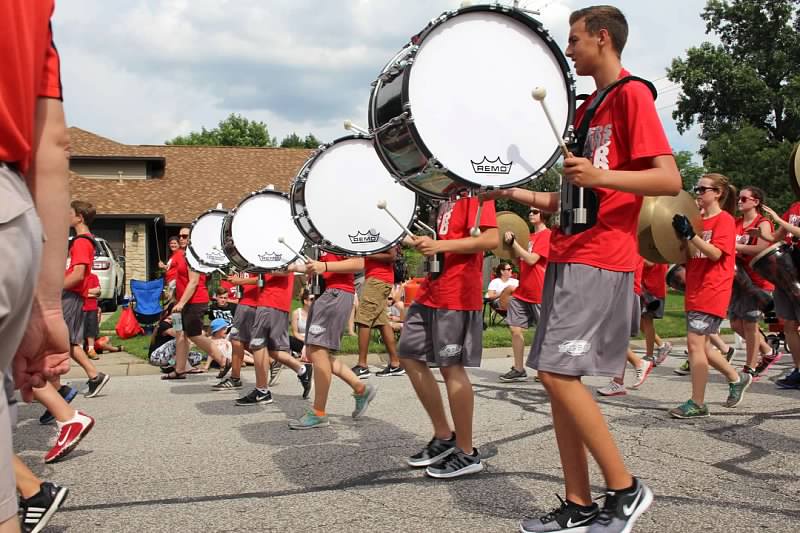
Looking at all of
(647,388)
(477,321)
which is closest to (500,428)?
(477,321)

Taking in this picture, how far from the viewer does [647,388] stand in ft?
26.4

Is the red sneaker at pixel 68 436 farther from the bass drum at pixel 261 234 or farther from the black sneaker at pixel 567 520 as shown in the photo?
the black sneaker at pixel 567 520

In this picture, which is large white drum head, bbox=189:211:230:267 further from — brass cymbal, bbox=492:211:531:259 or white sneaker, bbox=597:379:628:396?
white sneaker, bbox=597:379:628:396

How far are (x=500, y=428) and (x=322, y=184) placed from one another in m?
2.24

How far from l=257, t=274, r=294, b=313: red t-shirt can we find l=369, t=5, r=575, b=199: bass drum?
423 cm

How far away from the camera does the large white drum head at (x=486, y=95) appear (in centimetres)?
349

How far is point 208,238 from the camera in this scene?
30.1 ft

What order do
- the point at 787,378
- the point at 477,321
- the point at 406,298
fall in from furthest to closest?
the point at 406,298 → the point at 787,378 → the point at 477,321

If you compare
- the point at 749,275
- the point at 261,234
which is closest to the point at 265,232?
the point at 261,234

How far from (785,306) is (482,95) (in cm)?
550

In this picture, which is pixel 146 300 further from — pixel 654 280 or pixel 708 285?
pixel 708 285

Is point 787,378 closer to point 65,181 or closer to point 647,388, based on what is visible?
point 647,388

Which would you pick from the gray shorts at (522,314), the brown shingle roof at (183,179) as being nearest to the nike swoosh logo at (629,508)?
the gray shorts at (522,314)

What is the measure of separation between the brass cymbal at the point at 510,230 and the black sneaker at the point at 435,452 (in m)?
3.53
